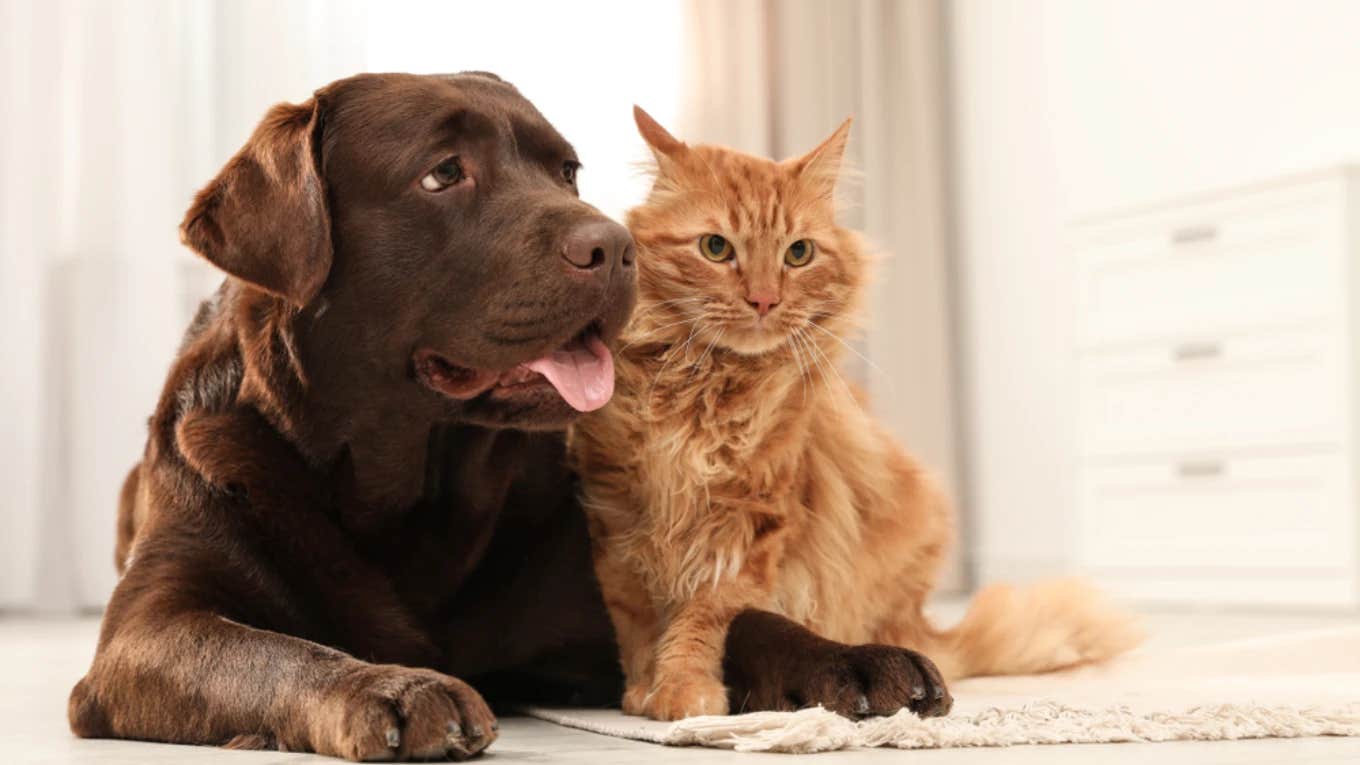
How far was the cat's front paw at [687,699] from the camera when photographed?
5.25ft

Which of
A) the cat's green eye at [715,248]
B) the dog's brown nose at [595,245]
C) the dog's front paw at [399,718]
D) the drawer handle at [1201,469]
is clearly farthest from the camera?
the drawer handle at [1201,469]

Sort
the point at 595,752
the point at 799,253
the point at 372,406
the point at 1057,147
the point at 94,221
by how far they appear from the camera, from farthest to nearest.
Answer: the point at 1057,147, the point at 94,221, the point at 799,253, the point at 372,406, the point at 595,752

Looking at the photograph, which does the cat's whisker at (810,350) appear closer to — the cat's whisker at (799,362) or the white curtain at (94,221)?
the cat's whisker at (799,362)

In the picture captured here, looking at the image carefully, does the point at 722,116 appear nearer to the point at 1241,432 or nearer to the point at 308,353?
the point at 1241,432

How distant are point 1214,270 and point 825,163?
259 cm

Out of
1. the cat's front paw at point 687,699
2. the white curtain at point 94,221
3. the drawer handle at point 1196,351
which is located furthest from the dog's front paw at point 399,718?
the drawer handle at point 1196,351

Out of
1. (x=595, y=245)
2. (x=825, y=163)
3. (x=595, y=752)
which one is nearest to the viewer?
(x=595, y=752)

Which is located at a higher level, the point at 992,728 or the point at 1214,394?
the point at 1214,394

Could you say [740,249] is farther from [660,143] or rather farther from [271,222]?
[271,222]

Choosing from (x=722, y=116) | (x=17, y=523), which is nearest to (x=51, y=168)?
(x=17, y=523)

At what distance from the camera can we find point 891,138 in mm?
5844

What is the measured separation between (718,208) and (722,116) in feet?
11.6

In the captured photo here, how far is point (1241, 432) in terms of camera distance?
4211 mm

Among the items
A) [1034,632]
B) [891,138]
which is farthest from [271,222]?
[891,138]
